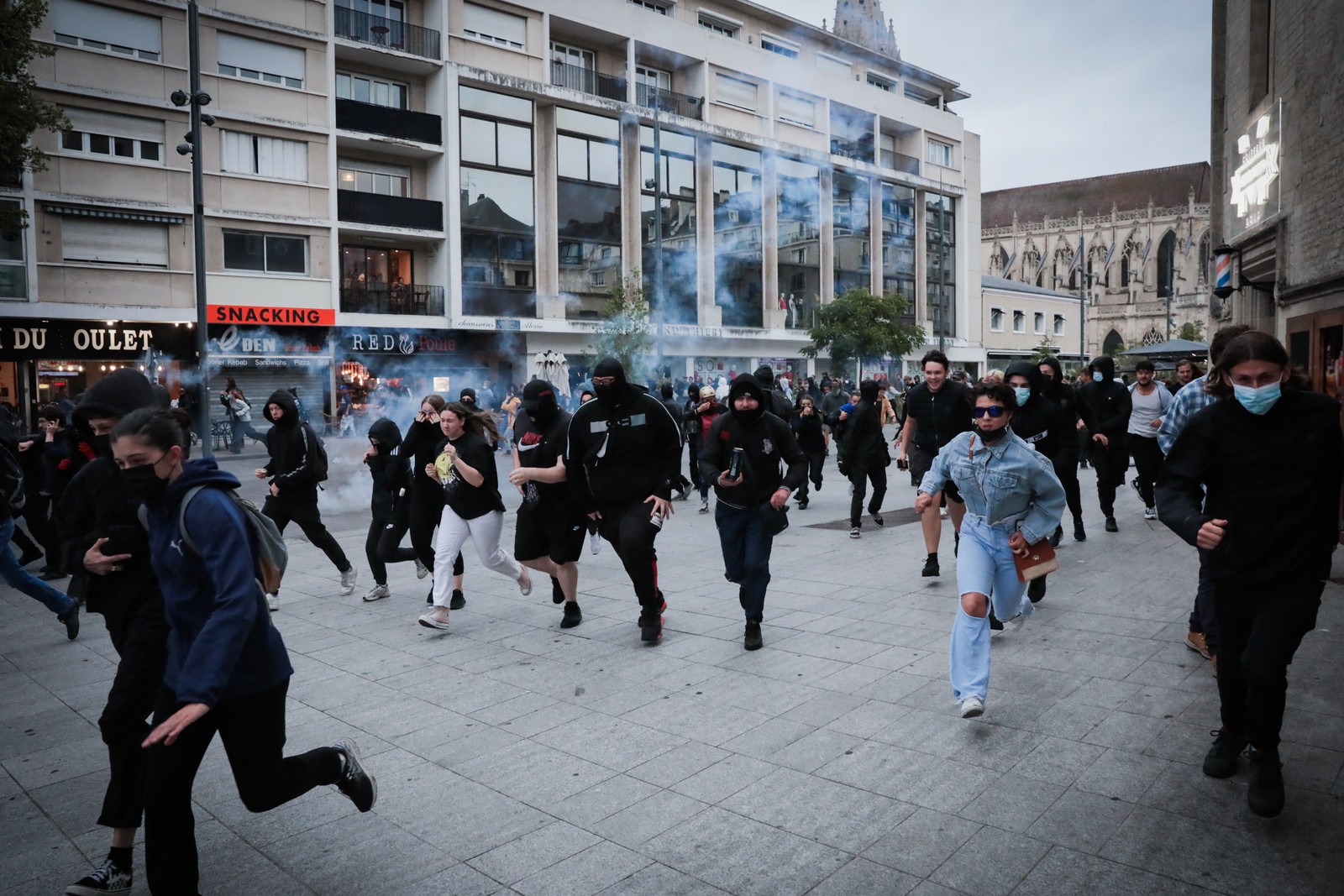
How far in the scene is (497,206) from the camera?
3141cm

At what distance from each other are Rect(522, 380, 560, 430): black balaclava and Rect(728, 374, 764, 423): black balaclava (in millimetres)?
1321

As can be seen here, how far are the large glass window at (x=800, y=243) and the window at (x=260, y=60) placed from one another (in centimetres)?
1929

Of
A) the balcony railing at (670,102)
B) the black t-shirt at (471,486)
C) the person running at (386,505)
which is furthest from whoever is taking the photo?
the balcony railing at (670,102)

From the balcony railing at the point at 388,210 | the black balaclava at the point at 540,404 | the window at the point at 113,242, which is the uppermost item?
the balcony railing at the point at 388,210

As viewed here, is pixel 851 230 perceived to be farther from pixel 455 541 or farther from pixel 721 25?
pixel 455 541

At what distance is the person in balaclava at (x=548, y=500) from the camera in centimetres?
643

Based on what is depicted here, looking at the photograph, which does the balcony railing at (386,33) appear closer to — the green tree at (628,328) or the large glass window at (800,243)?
the green tree at (628,328)

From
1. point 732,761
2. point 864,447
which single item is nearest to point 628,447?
point 732,761

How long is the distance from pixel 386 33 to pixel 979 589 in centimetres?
2973

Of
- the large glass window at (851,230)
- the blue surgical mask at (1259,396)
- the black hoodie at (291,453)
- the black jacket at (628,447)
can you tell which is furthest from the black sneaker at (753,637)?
the large glass window at (851,230)

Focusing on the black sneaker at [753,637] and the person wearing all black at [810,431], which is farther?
the person wearing all black at [810,431]

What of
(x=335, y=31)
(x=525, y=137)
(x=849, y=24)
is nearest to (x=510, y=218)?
(x=525, y=137)

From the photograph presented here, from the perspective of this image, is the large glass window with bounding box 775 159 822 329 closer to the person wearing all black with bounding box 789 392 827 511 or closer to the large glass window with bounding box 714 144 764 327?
the large glass window with bounding box 714 144 764 327

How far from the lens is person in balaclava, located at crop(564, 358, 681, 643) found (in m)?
5.93
